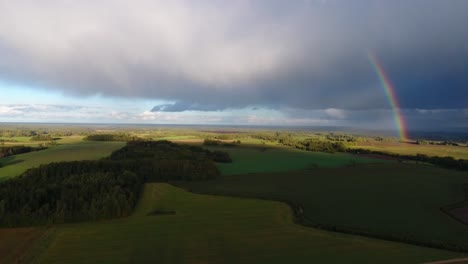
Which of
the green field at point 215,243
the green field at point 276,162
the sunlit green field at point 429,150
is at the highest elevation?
the sunlit green field at point 429,150

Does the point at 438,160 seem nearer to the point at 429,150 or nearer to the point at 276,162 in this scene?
the point at 429,150

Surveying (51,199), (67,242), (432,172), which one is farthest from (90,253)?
(432,172)

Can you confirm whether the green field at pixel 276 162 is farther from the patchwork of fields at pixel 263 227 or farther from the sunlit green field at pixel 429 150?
the sunlit green field at pixel 429 150

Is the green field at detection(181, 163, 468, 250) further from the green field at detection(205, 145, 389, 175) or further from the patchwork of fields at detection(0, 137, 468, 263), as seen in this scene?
the green field at detection(205, 145, 389, 175)

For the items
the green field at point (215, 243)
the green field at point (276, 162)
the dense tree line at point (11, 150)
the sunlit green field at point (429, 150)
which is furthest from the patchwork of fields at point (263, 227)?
the sunlit green field at point (429, 150)

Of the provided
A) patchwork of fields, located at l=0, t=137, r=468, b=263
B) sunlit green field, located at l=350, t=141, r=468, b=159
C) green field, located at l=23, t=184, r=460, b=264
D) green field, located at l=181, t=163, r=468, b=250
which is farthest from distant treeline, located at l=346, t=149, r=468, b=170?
green field, located at l=23, t=184, r=460, b=264

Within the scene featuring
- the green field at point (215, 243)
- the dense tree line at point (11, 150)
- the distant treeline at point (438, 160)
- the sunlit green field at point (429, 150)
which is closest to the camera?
the green field at point (215, 243)

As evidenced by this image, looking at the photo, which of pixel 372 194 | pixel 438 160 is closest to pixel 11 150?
pixel 372 194
